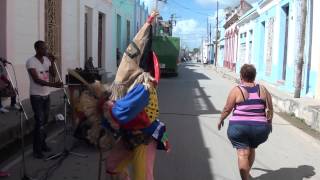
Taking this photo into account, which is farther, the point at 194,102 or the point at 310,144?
the point at 194,102

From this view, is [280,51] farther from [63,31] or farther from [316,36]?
[63,31]

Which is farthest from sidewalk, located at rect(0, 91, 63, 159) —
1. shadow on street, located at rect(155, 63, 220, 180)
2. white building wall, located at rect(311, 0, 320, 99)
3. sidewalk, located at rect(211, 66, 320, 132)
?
white building wall, located at rect(311, 0, 320, 99)

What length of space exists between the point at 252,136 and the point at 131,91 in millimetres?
2183

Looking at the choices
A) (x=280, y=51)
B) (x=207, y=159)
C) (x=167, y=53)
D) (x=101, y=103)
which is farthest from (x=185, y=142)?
(x=167, y=53)

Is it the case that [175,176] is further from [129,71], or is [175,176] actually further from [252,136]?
[129,71]

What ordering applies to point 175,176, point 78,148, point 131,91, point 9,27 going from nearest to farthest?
point 131,91 < point 175,176 < point 78,148 < point 9,27

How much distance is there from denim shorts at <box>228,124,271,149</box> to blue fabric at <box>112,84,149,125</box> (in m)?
2.02

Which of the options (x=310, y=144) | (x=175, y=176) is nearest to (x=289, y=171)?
(x=175, y=176)

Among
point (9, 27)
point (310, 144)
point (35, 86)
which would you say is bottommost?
A: point (310, 144)

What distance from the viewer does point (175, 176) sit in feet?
22.8

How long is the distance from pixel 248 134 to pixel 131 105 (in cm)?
221

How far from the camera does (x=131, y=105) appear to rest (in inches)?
167

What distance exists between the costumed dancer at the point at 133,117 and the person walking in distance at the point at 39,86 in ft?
9.43

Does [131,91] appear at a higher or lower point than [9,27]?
→ lower
